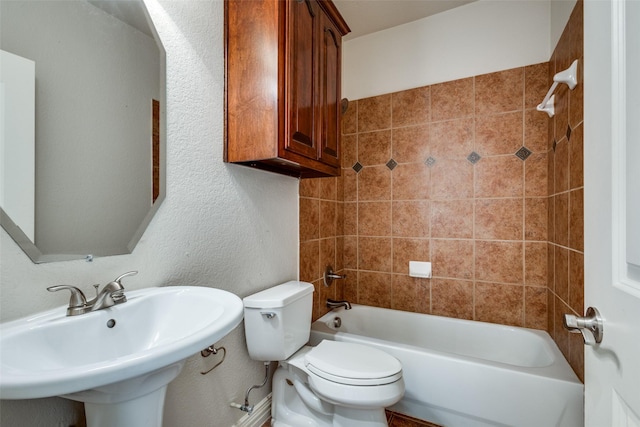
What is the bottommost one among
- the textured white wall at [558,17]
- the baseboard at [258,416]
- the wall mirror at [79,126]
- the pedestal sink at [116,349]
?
the baseboard at [258,416]

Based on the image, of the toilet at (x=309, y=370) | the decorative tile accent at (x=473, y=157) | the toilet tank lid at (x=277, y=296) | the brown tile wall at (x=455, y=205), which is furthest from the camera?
the decorative tile accent at (x=473, y=157)

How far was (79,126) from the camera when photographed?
86 centimetres

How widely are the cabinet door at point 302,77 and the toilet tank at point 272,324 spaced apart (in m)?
0.70

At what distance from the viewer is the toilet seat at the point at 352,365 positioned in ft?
3.92

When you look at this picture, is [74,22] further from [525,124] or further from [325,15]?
[525,124]

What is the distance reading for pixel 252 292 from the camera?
1459mm

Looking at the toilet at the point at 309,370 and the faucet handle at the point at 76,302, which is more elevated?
the faucet handle at the point at 76,302

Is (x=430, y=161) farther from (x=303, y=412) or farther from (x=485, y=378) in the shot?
(x=303, y=412)

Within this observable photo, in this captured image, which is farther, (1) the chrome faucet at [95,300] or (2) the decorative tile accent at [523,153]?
(2) the decorative tile accent at [523,153]

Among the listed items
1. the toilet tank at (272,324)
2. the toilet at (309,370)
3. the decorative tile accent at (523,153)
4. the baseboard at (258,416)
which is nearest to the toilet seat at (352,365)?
the toilet at (309,370)

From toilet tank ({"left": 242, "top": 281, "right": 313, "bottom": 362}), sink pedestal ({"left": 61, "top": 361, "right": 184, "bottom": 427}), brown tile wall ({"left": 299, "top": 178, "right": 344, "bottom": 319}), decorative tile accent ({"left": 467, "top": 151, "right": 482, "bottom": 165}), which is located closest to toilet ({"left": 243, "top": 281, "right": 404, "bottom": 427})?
toilet tank ({"left": 242, "top": 281, "right": 313, "bottom": 362})

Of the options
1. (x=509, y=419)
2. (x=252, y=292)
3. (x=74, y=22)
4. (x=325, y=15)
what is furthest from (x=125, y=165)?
(x=509, y=419)

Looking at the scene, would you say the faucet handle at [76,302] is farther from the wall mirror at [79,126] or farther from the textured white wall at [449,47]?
the textured white wall at [449,47]

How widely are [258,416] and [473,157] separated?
209cm
